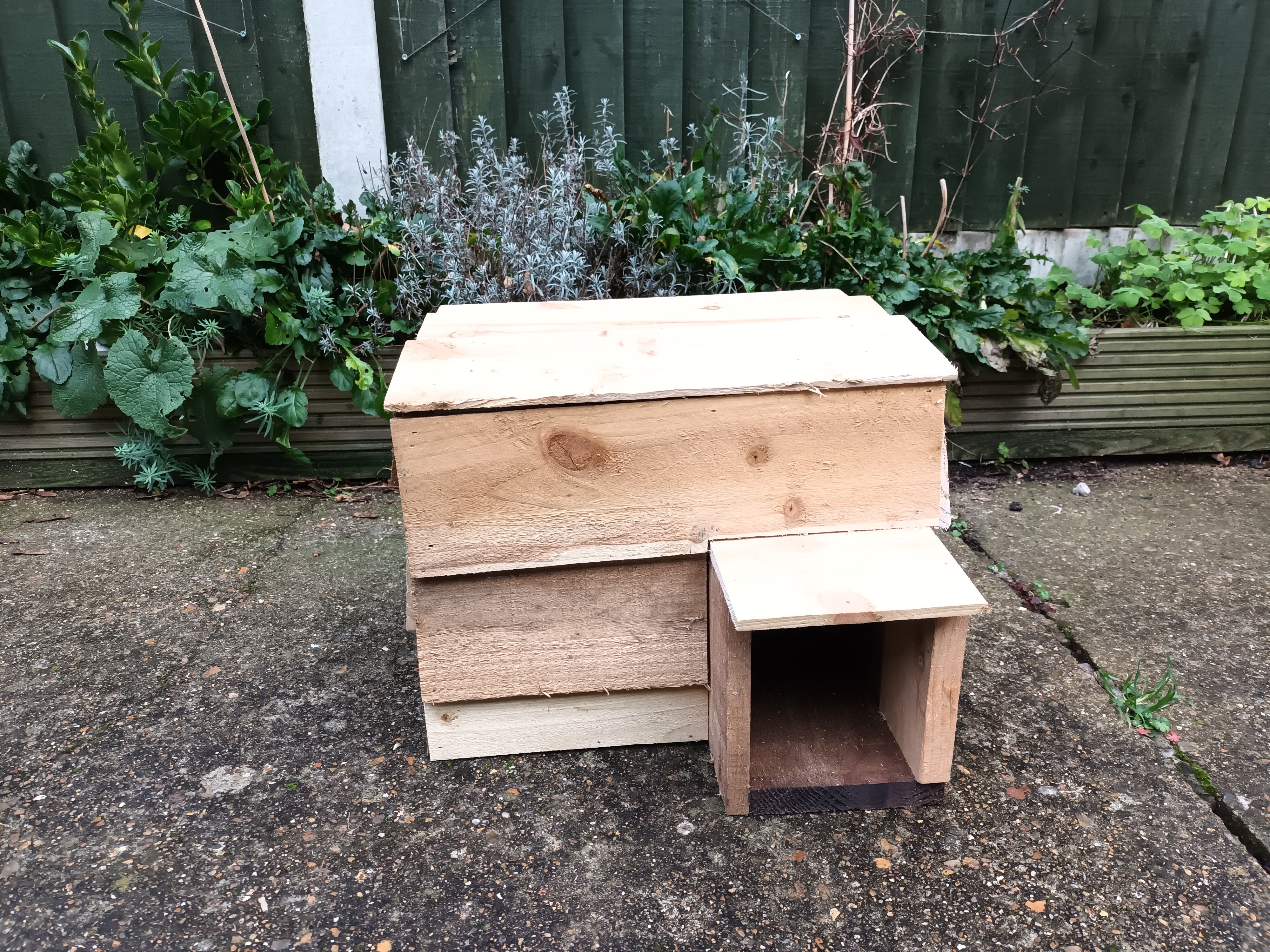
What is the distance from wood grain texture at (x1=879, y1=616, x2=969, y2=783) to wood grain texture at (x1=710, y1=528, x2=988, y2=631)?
0.07 m

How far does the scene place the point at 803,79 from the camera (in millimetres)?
3344

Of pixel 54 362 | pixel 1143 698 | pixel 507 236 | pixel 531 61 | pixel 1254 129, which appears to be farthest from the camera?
pixel 1254 129

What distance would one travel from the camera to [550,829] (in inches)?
60.0

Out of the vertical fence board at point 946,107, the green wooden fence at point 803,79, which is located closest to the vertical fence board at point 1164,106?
the green wooden fence at point 803,79

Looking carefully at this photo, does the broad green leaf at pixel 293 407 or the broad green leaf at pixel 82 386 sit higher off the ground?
the broad green leaf at pixel 82 386

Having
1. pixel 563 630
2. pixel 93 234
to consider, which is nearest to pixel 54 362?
pixel 93 234

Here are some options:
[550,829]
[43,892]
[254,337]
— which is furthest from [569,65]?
[43,892]

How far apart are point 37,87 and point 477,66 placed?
1.55 m

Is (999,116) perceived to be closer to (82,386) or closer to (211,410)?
(211,410)

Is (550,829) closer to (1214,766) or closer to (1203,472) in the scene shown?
(1214,766)

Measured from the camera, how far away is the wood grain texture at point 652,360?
1463 millimetres

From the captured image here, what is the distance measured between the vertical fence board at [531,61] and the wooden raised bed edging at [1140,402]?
184cm

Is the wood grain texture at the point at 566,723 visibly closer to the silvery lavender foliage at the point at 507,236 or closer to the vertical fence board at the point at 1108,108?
the silvery lavender foliage at the point at 507,236

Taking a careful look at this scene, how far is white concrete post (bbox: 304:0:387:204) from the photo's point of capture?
3096 mm
